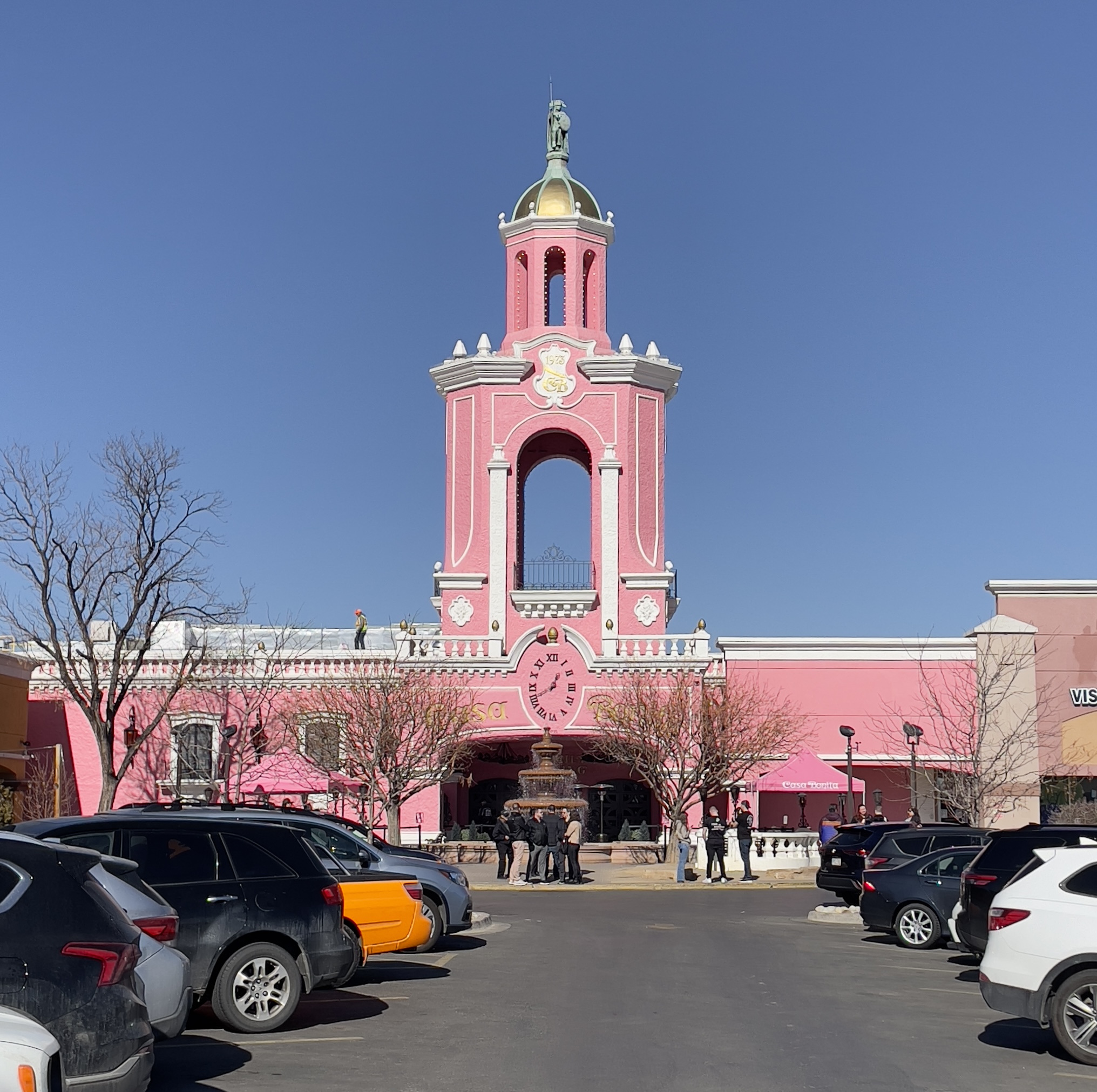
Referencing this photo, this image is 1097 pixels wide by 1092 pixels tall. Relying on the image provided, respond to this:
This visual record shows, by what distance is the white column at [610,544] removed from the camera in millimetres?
45188

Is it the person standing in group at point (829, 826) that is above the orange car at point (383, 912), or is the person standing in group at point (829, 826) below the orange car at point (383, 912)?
above

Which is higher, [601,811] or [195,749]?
[195,749]

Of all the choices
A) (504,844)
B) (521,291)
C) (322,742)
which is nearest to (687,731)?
(504,844)

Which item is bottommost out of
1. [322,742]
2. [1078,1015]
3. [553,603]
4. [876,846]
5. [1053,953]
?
[1078,1015]

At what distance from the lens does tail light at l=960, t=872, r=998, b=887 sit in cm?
1527

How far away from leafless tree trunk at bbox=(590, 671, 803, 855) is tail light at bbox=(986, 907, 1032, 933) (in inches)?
1065

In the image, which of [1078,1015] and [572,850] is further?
[572,850]

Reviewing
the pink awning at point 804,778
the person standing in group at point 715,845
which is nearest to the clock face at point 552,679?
the pink awning at point 804,778

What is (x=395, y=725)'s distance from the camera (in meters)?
40.7

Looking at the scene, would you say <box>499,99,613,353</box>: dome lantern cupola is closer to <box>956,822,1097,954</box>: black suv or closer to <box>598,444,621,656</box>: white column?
<box>598,444,621,656</box>: white column

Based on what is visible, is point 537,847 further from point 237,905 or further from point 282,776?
point 237,905

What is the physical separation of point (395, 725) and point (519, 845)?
869 centimetres

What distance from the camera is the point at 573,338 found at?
46594 millimetres

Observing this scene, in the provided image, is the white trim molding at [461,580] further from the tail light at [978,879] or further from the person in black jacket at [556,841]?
the tail light at [978,879]
